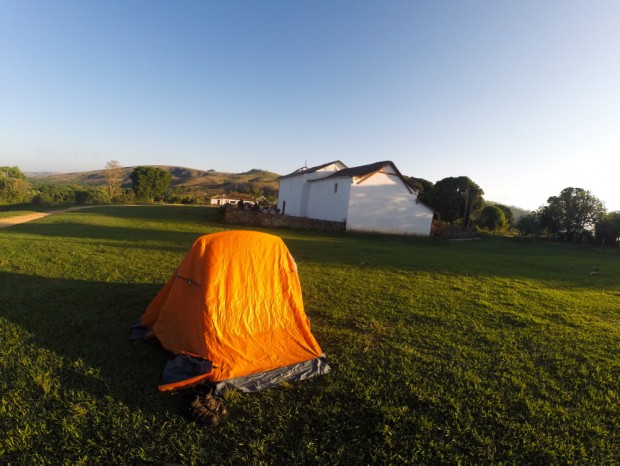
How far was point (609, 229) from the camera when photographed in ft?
96.2

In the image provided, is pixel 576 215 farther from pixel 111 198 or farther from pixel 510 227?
pixel 111 198

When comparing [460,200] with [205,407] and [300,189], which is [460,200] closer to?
[300,189]

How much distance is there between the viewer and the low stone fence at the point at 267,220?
23.1m

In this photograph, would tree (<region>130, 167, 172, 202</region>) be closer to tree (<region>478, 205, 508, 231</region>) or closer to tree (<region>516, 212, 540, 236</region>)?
tree (<region>478, 205, 508, 231</region>)

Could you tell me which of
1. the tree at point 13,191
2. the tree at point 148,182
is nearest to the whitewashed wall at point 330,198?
the tree at point 13,191

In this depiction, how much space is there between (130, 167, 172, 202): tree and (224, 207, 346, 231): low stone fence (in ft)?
127

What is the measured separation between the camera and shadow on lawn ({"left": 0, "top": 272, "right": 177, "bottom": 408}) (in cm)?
358

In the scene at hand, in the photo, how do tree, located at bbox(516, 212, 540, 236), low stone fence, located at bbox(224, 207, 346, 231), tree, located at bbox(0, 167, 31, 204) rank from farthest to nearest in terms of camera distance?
tree, located at bbox(0, 167, 31, 204)
tree, located at bbox(516, 212, 540, 236)
low stone fence, located at bbox(224, 207, 346, 231)

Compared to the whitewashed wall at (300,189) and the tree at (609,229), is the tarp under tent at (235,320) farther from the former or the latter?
the tree at (609,229)

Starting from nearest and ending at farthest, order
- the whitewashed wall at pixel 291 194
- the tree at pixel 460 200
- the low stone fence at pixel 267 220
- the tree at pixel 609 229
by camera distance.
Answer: the low stone fence at pixel 267 220
the tree at pixel 609 229
the whitewashed wall at pixel 291 194
the tree at pixel 460 200

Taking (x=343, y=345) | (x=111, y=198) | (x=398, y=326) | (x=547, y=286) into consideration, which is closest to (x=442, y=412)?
(x=343, y=345)

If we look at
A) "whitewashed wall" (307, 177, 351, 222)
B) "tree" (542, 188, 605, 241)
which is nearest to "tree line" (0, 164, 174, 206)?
"whitewashed wall" (307, 177, 351, 222)

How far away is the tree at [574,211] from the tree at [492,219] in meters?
5.71

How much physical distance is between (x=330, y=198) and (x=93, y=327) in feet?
79.0
